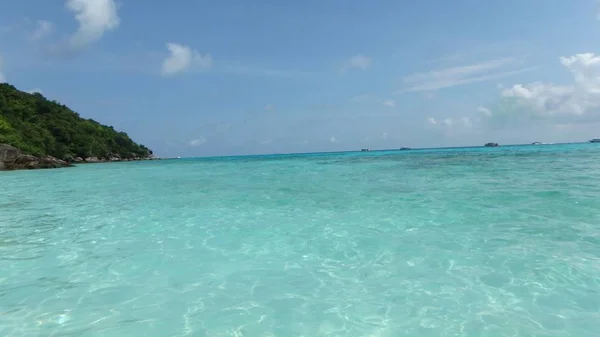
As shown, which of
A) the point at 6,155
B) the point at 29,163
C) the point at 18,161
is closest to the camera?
the point at 6,155

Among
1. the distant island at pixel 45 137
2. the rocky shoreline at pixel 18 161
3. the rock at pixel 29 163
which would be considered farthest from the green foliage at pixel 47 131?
the rocky shoreline at pixel 18 161

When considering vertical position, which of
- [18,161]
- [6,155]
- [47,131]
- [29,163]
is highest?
[47,131]

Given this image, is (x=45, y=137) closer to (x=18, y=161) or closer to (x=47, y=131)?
(x=47, y=131)

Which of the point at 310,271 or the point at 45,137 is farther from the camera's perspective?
the point at 45,137

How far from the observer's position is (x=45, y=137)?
53.1 m

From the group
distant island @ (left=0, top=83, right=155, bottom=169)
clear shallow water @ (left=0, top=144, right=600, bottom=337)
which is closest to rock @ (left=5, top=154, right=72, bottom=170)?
distant island @ (left=0, top=83, right=155, bottom=169)

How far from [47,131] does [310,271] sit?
2527 inches

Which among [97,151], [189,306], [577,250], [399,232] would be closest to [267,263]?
[189,306]

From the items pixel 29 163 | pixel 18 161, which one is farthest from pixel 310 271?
pixel 29 163

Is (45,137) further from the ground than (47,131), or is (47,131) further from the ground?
(47,131)

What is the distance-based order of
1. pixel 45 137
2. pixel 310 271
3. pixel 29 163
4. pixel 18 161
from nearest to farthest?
pixel 310 271 → pixel 18 161 → pixel 29 163 → pixel 45 137

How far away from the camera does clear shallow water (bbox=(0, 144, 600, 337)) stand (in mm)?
4238

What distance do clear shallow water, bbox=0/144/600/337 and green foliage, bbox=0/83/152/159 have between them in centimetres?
4634

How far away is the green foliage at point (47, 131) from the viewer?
47.7 m
